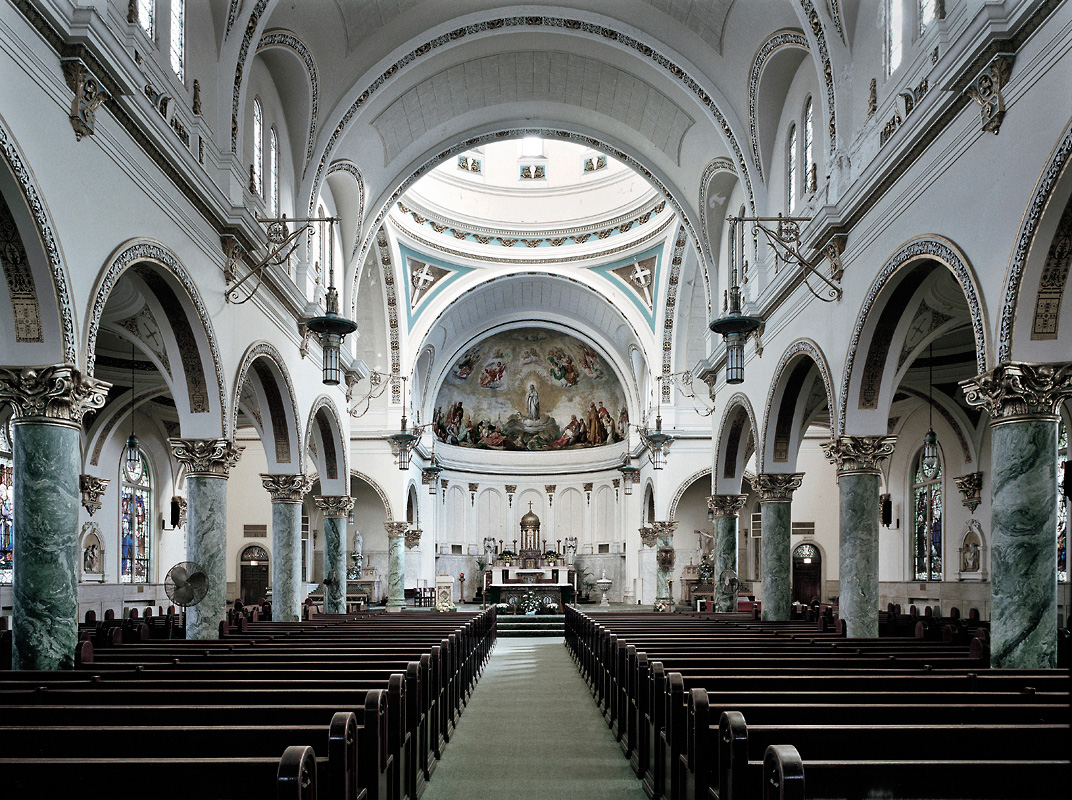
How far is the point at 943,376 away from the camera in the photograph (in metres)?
21.5

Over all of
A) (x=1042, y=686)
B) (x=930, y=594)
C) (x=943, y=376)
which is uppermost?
(x=943, y=376)

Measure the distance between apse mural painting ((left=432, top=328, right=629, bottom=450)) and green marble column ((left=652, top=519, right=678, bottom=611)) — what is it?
8135mm

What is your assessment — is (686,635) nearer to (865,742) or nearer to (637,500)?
(865,742)

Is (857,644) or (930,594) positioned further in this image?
(930,594)

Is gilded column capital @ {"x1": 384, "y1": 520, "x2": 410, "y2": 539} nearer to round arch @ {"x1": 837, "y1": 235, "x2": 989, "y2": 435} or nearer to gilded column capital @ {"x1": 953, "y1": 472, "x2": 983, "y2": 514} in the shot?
gilded column capital @ {"x1": 953, "y1": 472, "x2": 983, "y2": 514}

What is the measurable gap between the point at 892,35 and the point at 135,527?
24.3 metres

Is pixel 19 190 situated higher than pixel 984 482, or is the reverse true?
pixel 19 190

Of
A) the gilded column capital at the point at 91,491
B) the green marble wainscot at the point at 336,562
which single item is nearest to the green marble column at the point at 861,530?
the green marble wainscot at the point at 336,562

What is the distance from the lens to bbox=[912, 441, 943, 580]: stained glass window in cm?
2489

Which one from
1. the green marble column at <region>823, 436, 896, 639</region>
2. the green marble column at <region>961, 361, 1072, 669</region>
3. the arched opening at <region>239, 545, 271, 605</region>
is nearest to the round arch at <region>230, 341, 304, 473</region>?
the green marble column at <region>823, 436, 896, 639</region>

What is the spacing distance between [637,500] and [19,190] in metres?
31.1

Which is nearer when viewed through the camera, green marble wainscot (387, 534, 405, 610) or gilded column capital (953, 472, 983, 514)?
gilded column capital (953, 472, 983, 514)

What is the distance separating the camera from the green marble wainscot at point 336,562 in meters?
23.1

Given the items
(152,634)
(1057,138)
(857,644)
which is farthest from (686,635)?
(152,634)
